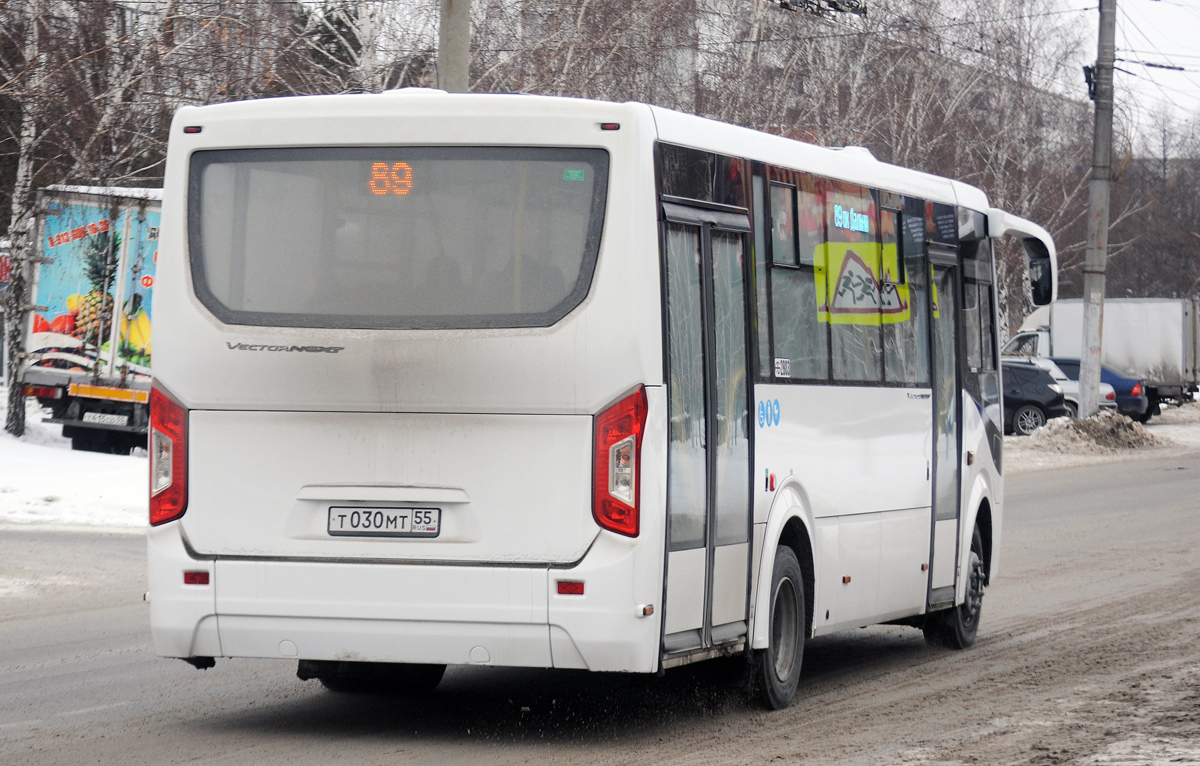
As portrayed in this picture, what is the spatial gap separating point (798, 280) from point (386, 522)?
97.7 inches

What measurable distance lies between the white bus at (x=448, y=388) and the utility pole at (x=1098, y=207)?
24.8 m

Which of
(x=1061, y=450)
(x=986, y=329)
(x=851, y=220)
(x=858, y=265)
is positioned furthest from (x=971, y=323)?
(x=1061, y=450)

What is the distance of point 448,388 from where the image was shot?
6.66 metres

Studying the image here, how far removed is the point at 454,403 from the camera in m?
6.66

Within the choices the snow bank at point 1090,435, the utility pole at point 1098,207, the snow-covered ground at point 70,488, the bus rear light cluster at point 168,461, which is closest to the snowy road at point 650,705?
the bus rear light cluster at point 168,461

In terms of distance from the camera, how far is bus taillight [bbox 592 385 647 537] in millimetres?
6551

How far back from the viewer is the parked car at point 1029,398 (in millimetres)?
35312

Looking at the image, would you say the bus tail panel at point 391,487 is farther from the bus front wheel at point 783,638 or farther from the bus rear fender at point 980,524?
the bus rear fender at point 980,524

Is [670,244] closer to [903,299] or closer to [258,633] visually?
[258,633]

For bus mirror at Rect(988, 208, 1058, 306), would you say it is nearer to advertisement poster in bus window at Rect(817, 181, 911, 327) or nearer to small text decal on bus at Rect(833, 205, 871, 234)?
advertisement poster in bus window at Rect(817, 181, 911, 327)

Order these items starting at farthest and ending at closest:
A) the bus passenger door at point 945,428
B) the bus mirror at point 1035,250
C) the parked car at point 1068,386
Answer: the parked car at point 1068,386, the bus mirror at point 1035,250, the bus passenger door at point 945,428

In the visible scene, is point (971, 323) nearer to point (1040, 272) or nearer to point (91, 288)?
point (1040, 272)

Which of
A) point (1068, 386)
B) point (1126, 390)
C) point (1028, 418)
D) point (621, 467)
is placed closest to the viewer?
point (621, 467)

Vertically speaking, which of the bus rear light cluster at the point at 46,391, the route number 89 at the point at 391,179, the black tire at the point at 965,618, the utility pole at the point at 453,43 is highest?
the utility pole at the point at 453,43
